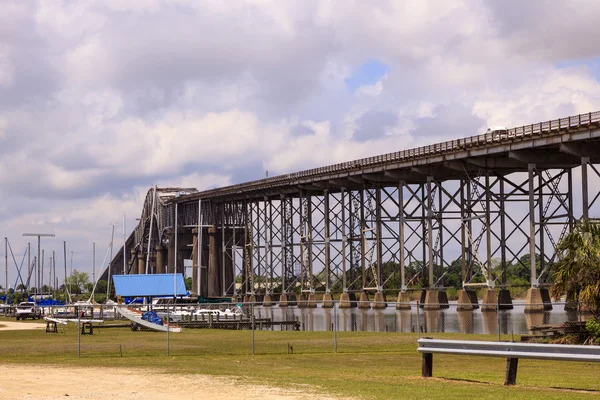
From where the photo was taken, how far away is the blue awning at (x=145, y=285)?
113250 millimetres

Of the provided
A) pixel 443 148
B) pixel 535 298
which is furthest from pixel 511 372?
pixel 443 148

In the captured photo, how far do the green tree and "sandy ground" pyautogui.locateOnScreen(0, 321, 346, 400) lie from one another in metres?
17.1

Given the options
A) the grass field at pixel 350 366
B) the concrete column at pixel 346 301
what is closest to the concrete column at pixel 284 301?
the concrete column at pixel 346 301

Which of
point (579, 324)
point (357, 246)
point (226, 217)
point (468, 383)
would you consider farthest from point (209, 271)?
point (468, 383)

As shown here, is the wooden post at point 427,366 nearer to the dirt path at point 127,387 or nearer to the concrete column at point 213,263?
the dirt path at point 127,387

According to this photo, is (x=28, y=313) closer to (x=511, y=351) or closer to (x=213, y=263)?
(x=213, y=263)

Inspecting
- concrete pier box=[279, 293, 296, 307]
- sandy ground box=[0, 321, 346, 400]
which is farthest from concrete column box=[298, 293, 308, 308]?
sandy ground box=[0, 321, 346, 400]

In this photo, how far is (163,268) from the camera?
645ft

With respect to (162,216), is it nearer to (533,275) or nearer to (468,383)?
(533,275)

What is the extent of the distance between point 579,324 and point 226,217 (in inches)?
4991

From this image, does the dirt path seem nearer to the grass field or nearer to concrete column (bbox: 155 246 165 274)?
the grass field

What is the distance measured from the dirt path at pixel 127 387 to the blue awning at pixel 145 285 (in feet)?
291

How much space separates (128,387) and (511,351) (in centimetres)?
789

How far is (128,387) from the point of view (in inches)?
794
